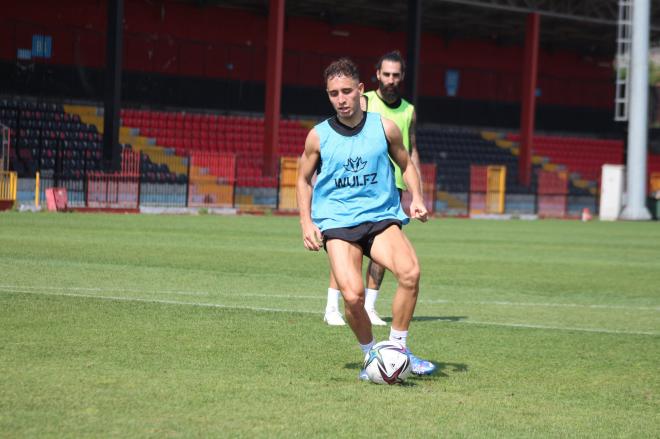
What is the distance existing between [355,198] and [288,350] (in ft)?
4.52

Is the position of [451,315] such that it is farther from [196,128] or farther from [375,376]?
[196,128]

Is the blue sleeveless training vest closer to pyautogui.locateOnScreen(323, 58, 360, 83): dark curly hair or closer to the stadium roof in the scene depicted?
pyautogui.locateOnScreen(323, 58, 360, 83): dark curly hair

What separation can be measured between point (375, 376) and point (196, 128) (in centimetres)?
3663

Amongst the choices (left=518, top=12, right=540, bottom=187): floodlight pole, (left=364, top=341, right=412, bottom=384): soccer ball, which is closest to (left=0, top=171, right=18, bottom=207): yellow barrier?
(left=364, top=341, right=412, bottom=384): soccer ball

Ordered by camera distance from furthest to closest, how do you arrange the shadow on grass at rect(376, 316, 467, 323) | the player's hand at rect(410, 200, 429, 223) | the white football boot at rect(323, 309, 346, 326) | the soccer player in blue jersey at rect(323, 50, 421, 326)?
the shadow on grass at rect(376, 316, 467, 323), the white football boot at rect(323, 309, 346, 326), the soccer player in blue jersey at rect(323, 50, 421, 326), the player's hand at rect(410, 200, 429, 223)

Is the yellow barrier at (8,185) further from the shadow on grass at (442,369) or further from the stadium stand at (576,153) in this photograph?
the stadium stand at (576,153)

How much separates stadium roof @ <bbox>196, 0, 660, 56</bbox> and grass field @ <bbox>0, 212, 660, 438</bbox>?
103 feet

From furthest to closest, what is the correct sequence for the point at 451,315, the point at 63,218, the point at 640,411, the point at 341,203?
the point at 63,218
the point at 451,315
the point at 341,203
the point at 640,411

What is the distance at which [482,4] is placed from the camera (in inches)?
1801

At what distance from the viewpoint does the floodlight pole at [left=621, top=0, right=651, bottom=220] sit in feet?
133

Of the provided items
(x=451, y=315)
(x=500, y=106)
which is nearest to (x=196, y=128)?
(x=500, y=106)

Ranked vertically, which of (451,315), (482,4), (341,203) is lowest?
(451,315)

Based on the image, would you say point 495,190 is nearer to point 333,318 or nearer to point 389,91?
point 389,91

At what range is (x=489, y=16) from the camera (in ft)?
179
